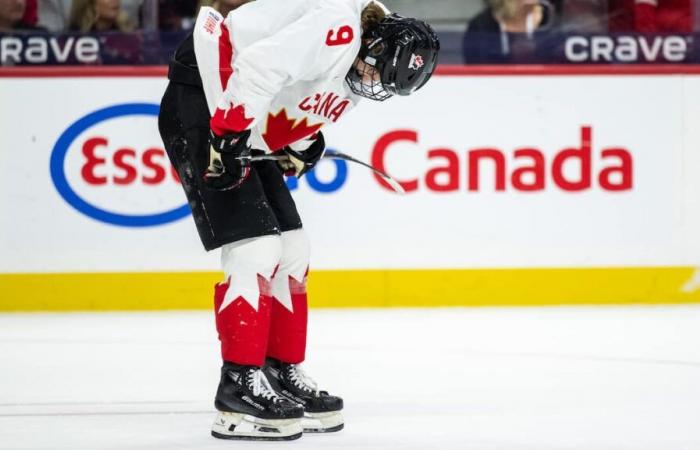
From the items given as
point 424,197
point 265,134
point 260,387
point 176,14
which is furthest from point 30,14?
point 260,387

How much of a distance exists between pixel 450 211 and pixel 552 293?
550 mm

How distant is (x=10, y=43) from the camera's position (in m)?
5.62

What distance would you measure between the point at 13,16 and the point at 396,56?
A: 10.1 ft

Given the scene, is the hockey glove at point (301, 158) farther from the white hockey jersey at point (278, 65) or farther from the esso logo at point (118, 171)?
the esso logo at point (118, 171)

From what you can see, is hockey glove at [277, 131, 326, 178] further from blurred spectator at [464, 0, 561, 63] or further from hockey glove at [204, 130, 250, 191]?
blurred spectator at [464, 0, 561, 63]

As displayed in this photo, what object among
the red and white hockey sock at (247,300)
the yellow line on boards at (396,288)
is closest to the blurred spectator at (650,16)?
the yellow line on boards at (396,288)

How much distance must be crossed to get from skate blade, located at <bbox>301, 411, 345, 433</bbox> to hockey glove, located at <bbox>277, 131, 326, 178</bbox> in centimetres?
62

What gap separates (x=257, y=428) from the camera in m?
3.19

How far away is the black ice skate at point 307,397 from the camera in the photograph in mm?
3314

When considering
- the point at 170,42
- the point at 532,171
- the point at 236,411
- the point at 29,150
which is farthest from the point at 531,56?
the point at 236,411

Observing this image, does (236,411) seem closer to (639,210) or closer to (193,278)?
(193,278)

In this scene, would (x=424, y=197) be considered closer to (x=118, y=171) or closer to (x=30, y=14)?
(x=118, y=171)

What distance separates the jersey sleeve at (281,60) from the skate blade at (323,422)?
2.57 feet

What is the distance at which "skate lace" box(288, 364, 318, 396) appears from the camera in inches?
134
